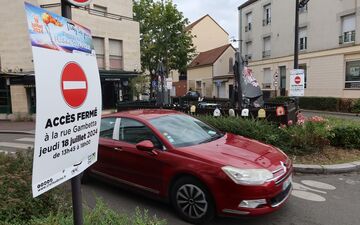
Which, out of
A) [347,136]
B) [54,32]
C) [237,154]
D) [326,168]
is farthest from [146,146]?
[347,136]

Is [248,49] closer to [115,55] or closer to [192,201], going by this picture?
[115,55]

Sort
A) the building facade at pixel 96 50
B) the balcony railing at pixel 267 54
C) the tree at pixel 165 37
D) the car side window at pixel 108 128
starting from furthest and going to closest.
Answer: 1. the balcony railing at pixel 267 54
2. the tree at pixel 165 37
3. the building facade at pixel 96 50
4. the car side window at pixel 108 128

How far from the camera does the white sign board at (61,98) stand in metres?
1.80

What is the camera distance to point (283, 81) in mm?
30562

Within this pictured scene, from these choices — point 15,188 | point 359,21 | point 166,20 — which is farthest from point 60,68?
point 166,20

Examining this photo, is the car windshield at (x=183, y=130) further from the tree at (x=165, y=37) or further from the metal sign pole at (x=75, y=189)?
the tree at (x=165, y=37)

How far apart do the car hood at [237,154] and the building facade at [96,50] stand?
50.4ft

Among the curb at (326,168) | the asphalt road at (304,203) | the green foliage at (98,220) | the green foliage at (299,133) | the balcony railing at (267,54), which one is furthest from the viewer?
the balcony railing at (267,54)

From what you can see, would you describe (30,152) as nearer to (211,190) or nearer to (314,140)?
(211,190)

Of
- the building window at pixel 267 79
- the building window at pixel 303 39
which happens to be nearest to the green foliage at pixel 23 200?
the building window at pixel 303 39

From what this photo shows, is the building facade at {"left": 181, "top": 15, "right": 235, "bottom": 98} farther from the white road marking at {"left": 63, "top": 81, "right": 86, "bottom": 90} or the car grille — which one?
the white road marking at {"left": 63, "top": 81, "right": 86, "bottom": 90}

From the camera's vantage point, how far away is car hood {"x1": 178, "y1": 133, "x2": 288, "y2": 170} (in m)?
4.35

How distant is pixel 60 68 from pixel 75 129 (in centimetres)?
40

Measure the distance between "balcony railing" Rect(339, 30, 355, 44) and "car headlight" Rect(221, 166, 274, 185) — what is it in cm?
2272
